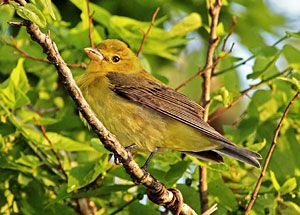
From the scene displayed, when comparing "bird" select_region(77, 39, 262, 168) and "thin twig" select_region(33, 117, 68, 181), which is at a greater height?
"bird" select_region(77, 39, 262, 168)

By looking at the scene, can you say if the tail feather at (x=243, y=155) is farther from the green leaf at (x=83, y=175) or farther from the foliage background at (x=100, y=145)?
the green leaf at (x=83, y=175)

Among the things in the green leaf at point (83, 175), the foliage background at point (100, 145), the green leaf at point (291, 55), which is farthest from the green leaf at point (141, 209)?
the green leaf at point (291, 55)

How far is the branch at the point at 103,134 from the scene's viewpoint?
9.26ft

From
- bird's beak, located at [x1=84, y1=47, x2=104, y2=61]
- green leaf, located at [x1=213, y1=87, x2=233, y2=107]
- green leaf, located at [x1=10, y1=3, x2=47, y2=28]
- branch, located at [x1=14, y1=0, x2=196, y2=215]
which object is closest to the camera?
green leaf, located at [x1=10, y1=3, x2=47, y2=28]

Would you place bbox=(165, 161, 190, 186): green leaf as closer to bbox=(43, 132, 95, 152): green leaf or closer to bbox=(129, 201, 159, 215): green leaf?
bbox=(129, 201, 159, 215): green leaf

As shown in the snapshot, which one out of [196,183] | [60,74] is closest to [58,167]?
[196,183]

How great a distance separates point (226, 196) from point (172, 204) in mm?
722

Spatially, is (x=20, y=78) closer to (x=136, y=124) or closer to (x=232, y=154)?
(x=136, y=124)

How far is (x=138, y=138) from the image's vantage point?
13.5 ft

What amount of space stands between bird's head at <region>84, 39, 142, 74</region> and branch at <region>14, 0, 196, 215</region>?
3.32 feet

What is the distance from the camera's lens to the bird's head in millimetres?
4465

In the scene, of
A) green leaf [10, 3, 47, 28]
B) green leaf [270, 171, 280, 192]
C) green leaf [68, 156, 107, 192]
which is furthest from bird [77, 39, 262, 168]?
green leaf [10, 3, 47, 28]

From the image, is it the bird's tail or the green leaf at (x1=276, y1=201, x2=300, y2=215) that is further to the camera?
the green leaf at (x1=276, y1=201, x2=300, y2=215)

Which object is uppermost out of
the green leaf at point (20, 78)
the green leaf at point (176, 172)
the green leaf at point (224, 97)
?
the green leaf at point (224, 97)
